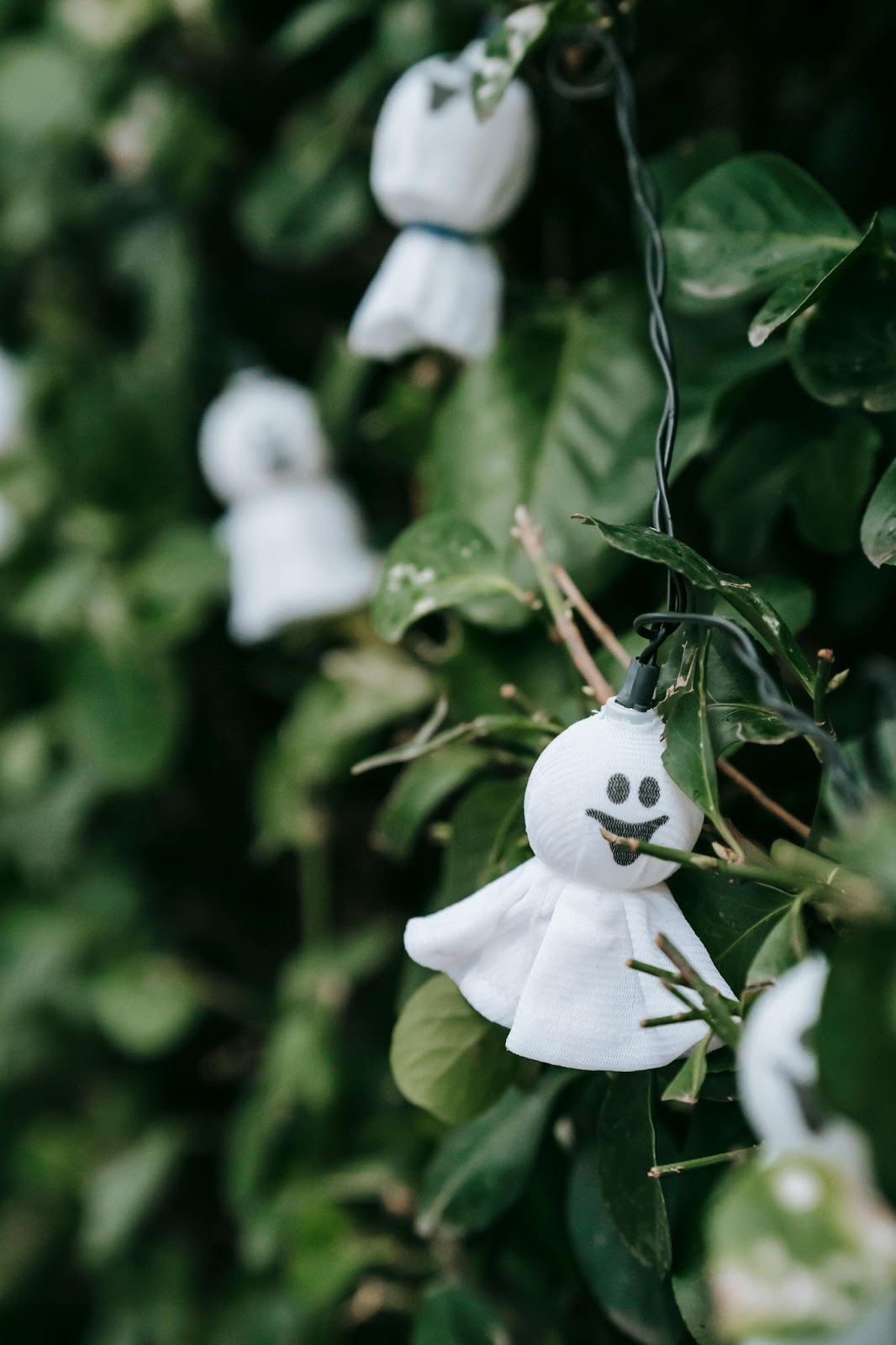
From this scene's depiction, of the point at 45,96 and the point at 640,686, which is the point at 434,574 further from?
the point at 45,96

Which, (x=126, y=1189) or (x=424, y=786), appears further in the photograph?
(x=126, y=1189)

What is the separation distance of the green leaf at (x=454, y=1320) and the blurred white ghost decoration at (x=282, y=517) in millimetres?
398

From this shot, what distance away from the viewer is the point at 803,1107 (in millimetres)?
229

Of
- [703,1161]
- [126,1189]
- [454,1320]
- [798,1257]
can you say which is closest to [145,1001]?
[126,1189]

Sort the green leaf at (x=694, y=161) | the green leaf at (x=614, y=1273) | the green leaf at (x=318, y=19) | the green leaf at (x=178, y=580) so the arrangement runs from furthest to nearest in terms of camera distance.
→ the green leaf at (x=178, y=580) < the green leaf at (x=318, y=19) < the green leaf at (x=694, y=161) < the green leaf at (x=614, y=1273)

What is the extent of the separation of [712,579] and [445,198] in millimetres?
324

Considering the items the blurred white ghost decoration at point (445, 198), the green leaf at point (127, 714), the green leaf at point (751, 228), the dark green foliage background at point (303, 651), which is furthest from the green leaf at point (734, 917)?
the green leaf at point (127, 714)

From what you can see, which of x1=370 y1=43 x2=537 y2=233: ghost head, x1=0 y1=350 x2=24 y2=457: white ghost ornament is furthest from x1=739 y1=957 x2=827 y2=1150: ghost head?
x1=0 y1=350 x2=24 y2=457: white ghost ornament

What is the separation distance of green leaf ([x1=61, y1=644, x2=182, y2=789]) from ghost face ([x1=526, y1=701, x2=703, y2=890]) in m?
0.59

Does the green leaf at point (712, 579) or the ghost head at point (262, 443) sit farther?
the ghost head at point (262, 443)

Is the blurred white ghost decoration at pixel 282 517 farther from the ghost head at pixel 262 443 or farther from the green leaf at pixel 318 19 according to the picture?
the green leaf at pixel 318 19

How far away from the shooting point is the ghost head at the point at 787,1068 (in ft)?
0.75

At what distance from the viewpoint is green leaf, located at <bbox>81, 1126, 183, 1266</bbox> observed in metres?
0.86

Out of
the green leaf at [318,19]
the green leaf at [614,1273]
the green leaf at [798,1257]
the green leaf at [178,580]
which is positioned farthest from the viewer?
the green leaf at [178,580]
